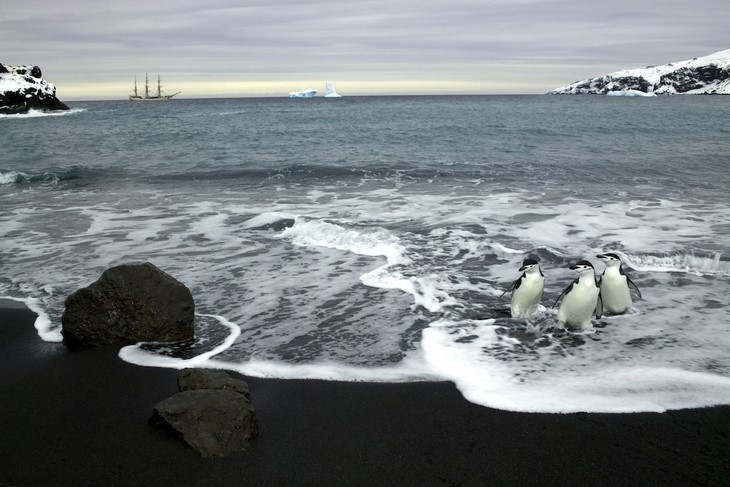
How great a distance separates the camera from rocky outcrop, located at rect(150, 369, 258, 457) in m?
3.60

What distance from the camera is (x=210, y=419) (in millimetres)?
3670

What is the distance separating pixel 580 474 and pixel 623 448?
0.44m

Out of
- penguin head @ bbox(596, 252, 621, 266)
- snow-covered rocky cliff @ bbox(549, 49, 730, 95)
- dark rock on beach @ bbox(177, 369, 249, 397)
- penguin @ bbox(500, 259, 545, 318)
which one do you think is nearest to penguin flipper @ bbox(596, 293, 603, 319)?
penguin head @ bbox(596, 252, 621, 266)

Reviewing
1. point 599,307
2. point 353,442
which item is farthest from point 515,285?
point 353,442

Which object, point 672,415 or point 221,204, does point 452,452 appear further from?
point 221,204

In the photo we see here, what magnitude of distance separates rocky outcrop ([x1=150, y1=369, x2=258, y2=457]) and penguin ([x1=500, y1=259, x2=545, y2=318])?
3.04m

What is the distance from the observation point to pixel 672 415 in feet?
13.0

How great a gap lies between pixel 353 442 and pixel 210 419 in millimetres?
947

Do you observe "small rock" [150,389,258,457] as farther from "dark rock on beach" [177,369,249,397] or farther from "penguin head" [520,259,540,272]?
"penguin head" [520,259,540,272]

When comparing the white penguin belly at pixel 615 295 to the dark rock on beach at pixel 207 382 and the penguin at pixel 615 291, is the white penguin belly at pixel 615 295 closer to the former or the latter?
the penguin at pixel 615 291

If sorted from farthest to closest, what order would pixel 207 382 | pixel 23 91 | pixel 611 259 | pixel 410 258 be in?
pixel 23 91 < pixel 410 258 < pixel 611 259 < pixel 207 382

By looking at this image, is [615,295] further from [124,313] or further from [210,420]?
[124,313]

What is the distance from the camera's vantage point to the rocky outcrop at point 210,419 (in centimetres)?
360

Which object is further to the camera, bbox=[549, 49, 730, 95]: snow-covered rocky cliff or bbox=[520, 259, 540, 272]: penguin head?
bbox=[549, 49, 730, 95]: snow-covered rocky cliff
